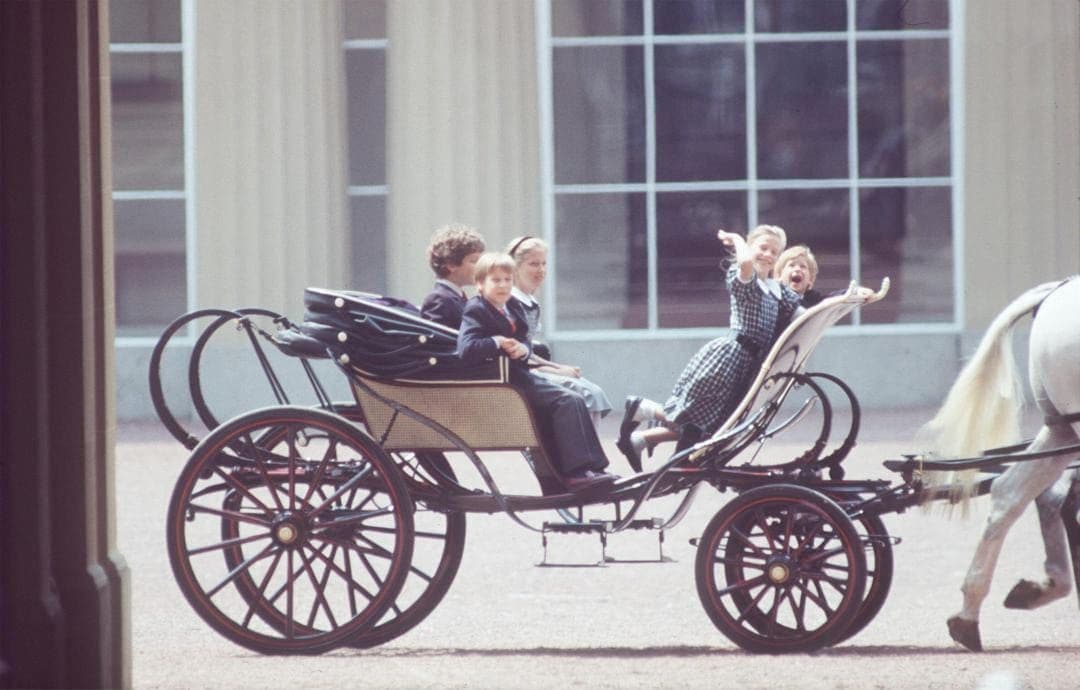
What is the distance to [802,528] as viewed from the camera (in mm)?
6000

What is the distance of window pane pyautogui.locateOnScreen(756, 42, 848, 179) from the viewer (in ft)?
45.6

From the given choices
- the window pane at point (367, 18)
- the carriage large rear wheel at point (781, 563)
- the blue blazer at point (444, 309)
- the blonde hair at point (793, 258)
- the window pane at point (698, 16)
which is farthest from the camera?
the window pane at point (367, 18)

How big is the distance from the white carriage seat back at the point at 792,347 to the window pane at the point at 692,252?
25.2 ft

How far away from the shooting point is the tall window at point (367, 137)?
1412cm

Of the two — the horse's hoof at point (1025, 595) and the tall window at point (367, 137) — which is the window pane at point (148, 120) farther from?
the horse's hoof at point (1025, 595)

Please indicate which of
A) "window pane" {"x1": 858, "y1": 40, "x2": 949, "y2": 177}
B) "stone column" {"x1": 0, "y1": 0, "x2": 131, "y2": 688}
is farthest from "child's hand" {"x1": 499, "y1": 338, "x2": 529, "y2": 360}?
"window pane" {"x1": 858, "y1": 40, "x2": 949, "y2": 177}

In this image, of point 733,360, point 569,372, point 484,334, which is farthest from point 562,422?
point 733,360

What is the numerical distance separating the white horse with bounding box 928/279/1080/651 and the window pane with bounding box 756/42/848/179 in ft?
25.1

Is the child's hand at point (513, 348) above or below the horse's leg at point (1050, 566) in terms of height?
above

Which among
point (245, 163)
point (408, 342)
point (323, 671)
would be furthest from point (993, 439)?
point (245, 163)

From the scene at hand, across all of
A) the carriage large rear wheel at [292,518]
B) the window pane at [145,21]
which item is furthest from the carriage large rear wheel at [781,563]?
the window pane at [145,21]

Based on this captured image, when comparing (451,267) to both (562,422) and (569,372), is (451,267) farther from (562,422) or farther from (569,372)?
(562,422)

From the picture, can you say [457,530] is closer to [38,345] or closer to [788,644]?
[788,644]

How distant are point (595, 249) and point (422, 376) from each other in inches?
317
